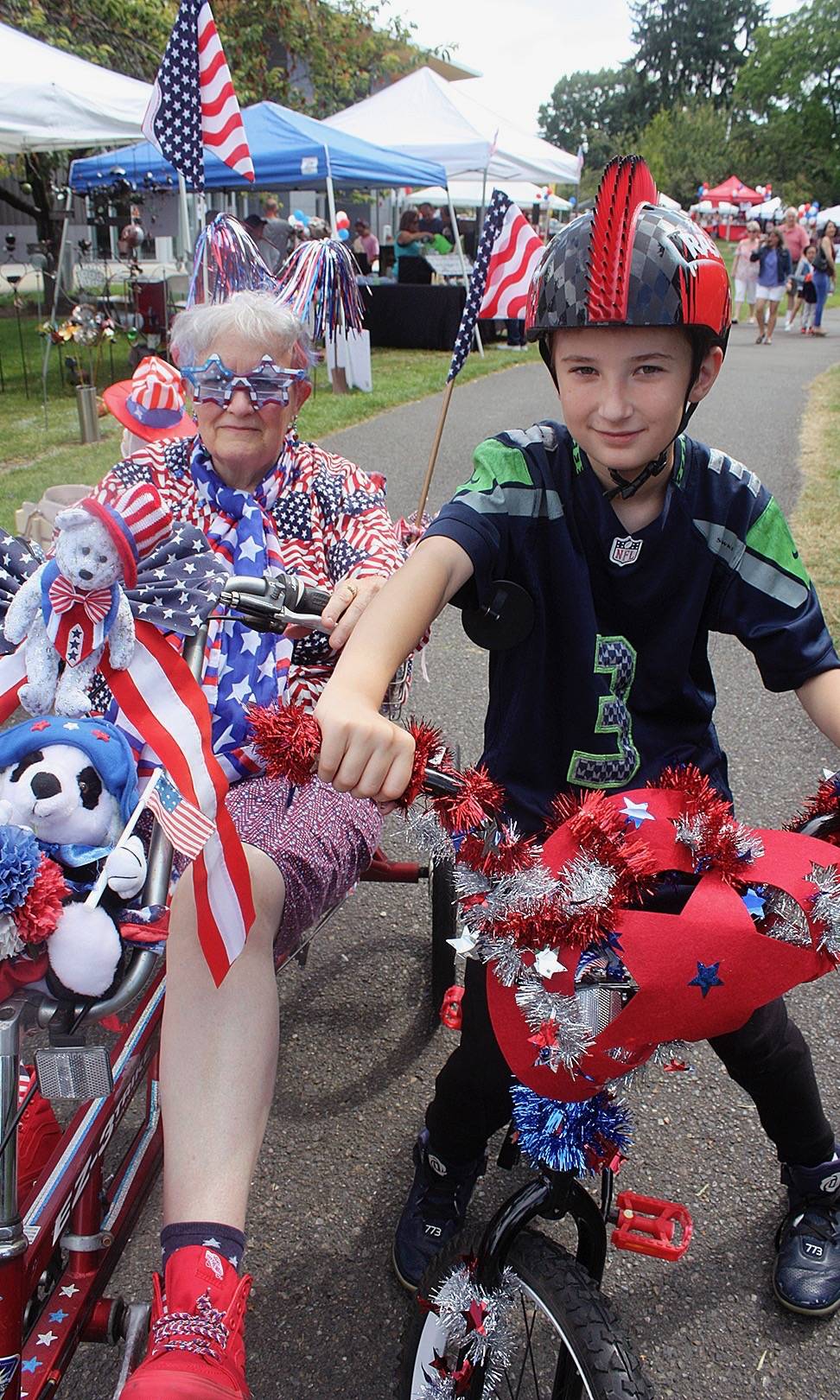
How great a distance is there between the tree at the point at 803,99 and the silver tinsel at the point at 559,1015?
221 feet

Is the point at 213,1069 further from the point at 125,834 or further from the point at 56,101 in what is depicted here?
the point at 56,101

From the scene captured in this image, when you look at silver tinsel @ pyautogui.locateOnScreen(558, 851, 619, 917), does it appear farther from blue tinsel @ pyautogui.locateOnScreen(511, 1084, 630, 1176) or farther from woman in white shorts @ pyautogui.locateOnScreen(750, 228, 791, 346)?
woman in white shorts @ pyautogui.locateOnScreen(750, 228, 791, 346)

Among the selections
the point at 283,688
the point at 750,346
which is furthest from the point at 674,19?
the point at 283,688

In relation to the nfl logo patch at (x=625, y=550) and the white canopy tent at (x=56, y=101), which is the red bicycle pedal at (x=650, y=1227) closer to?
the nfl logo patch at (x=625, y=550)

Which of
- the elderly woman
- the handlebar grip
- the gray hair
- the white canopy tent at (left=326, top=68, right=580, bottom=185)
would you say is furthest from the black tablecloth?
the handlebar grip

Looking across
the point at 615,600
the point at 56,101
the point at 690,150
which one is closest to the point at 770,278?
the point at 56,101

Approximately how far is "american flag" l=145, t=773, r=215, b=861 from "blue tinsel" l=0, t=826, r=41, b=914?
190 mm

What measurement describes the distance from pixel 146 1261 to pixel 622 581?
1.66 m

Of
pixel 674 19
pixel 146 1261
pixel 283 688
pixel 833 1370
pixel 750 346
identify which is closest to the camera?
pixel 833 1370

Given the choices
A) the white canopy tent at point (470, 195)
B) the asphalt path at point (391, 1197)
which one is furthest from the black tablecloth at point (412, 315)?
the asphalt path at point (391, 1197)

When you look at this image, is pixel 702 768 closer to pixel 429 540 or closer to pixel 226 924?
pixel 429 540

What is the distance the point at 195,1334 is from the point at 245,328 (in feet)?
6.69

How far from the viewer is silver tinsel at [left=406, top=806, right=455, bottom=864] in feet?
4.28

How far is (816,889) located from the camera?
1328 mm
